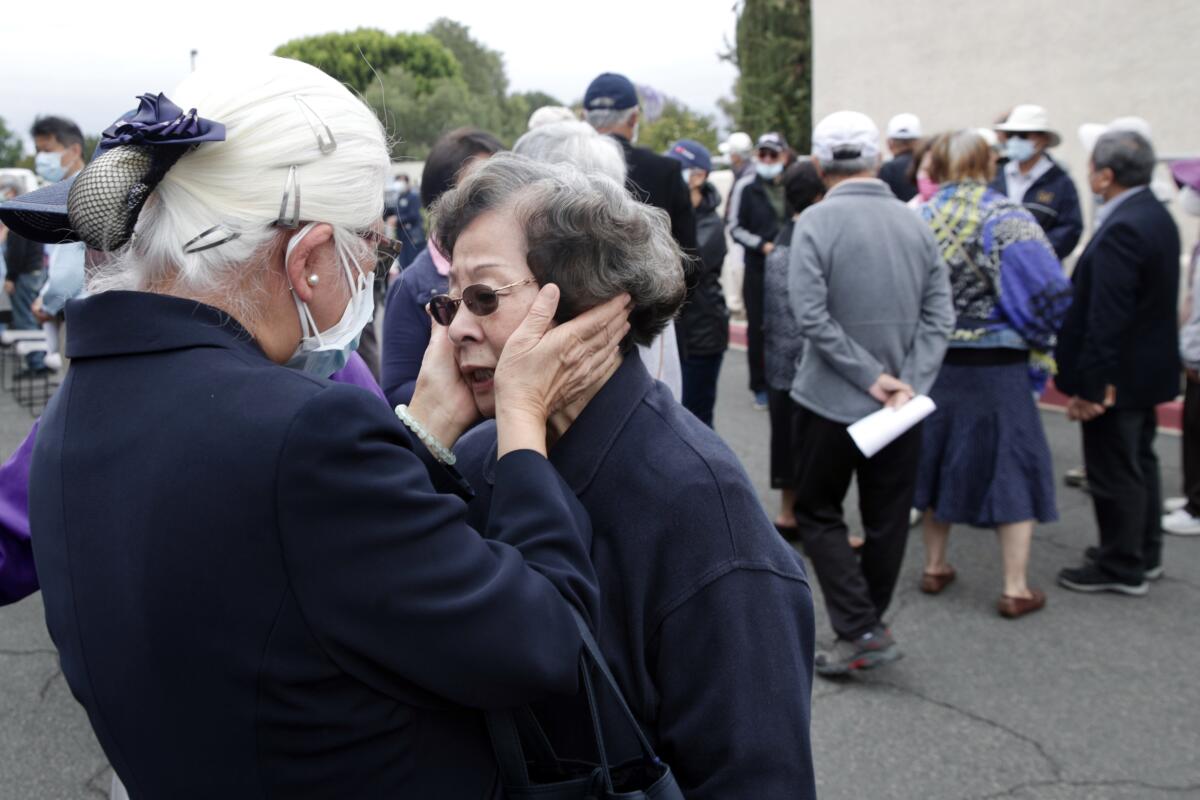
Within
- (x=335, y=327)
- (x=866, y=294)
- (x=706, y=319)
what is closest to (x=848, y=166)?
(x=866, y=294)

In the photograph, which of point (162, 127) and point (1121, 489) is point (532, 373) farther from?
point (1121, 489)

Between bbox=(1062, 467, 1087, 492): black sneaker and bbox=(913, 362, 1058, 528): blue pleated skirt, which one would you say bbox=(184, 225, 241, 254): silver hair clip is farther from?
bbox=(1062, 467, 1087, 492): black sneaker

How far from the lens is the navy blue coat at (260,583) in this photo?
1.09 meters

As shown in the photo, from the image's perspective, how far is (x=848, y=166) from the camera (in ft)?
13.2

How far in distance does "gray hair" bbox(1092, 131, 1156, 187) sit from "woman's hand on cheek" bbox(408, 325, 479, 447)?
151 inches

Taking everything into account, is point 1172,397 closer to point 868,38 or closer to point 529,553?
point 529,553

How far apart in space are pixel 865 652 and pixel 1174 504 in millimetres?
2866

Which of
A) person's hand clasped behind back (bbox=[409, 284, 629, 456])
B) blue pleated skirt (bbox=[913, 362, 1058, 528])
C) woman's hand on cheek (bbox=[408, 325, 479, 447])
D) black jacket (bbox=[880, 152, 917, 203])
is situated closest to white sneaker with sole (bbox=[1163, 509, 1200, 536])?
blue pleated skirt (bbox=[913, 362, 1058, 528])

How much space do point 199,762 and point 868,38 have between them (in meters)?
14.9

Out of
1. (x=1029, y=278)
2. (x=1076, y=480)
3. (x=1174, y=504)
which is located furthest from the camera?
(x=1076, y=480)

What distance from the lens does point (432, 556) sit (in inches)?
44.6

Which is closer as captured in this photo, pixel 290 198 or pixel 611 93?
pixel 290 198

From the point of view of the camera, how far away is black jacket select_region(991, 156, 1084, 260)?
6500mm

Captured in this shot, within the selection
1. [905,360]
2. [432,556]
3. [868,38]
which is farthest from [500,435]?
[868,38]
